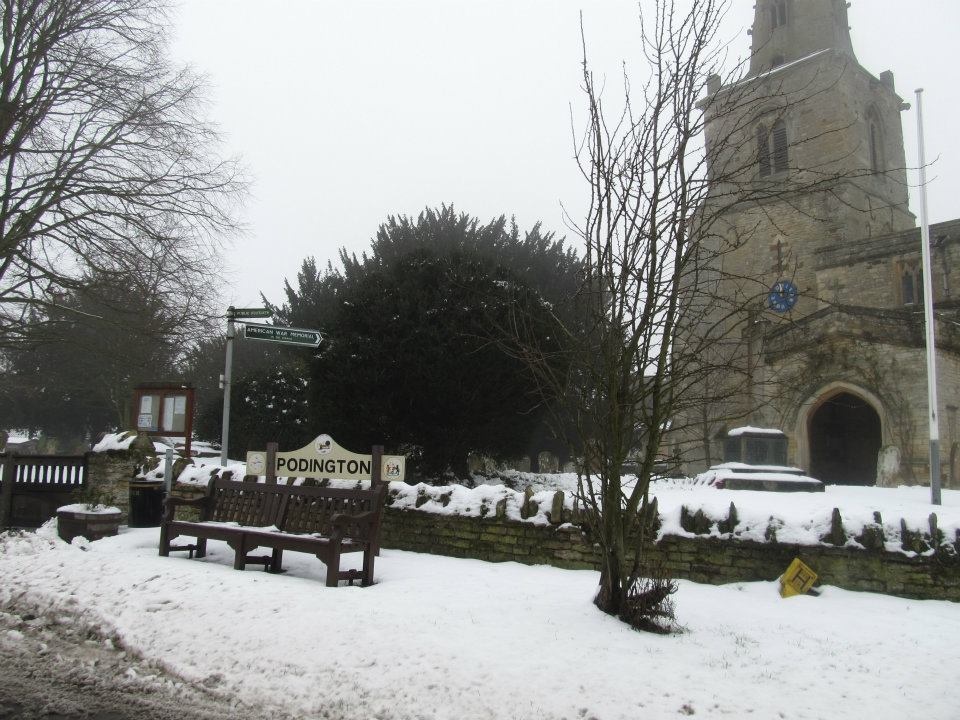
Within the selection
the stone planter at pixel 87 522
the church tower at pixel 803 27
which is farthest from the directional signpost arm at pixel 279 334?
the church tower at pixel 803 27

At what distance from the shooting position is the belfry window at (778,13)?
127ft

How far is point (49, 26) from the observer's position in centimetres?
1372

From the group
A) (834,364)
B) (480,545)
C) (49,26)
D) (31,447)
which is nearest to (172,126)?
(49,26)

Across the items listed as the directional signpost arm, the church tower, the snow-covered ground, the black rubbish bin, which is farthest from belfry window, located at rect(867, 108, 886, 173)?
the black rubbish bin

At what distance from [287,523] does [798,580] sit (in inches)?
205

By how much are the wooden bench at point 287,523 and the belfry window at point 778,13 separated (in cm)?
4015

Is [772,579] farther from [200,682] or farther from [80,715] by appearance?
[80,715]

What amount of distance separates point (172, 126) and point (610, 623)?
1382 cm

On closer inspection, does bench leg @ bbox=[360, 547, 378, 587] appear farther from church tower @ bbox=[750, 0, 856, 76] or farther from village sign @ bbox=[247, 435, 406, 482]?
church tower @ bbox=[750, 0, 856, 76]

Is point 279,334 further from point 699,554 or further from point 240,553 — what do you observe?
point 699,554

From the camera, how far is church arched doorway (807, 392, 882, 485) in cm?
2622

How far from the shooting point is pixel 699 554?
7289mm

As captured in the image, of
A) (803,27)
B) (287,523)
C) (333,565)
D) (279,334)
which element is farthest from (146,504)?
(803,27)

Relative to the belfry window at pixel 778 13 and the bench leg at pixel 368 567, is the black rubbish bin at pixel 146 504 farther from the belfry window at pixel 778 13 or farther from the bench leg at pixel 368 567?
the belfry window at pixel 778 13
